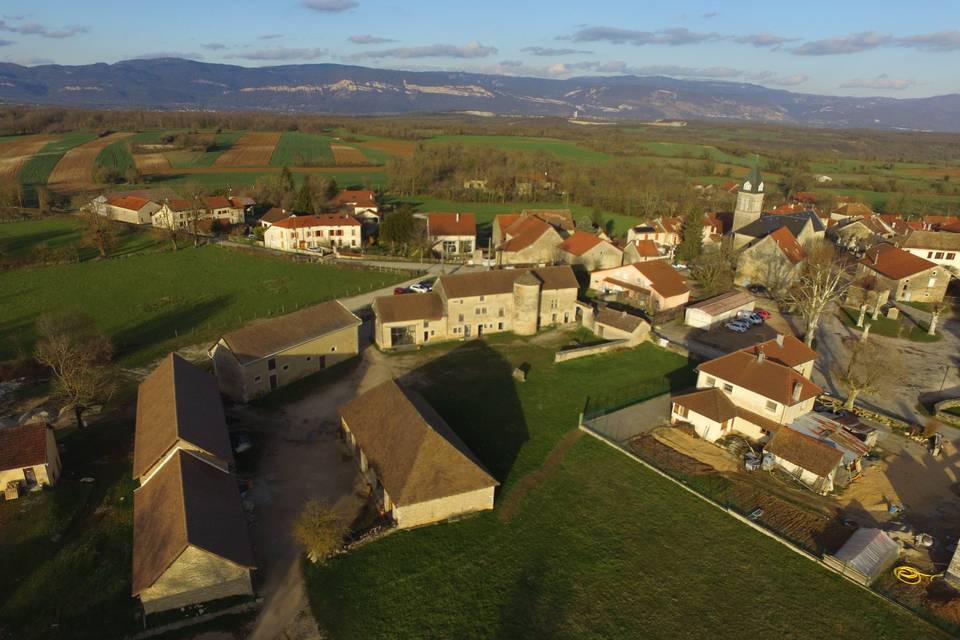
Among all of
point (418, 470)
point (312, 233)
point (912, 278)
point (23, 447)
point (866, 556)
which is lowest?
point (866, 556)

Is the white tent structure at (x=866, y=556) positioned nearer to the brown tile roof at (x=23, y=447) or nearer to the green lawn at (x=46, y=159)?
the brown tile roof at (x=23, y=447)

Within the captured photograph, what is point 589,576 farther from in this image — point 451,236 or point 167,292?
point 451,236

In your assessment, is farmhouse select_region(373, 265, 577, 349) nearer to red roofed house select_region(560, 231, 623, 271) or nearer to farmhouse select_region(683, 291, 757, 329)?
farmhouse select_region(683, 291, 757, 329)

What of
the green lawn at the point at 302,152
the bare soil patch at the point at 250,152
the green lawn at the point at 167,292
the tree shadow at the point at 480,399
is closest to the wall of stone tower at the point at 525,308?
the tree shadow at the point at 480,399

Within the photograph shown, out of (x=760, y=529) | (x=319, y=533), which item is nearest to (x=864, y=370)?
(x=760, y=529)

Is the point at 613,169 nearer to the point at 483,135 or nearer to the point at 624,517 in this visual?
the point at 483,135
